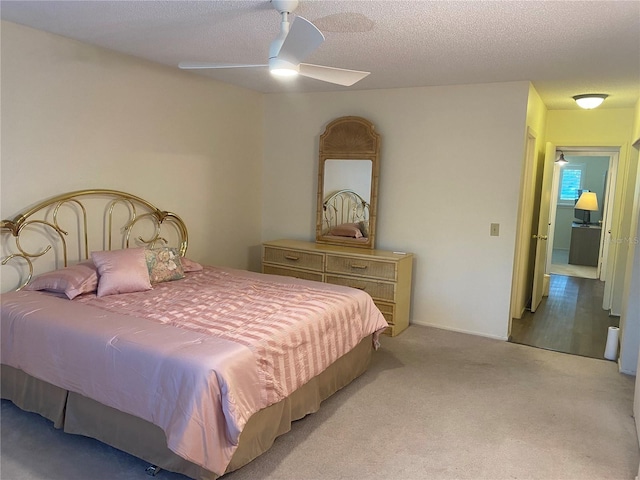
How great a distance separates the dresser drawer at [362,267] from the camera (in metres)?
4.42

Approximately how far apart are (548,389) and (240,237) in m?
3.40

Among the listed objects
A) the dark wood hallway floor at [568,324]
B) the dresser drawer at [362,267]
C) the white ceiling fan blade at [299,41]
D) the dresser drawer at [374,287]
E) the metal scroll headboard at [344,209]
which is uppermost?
the white ceiling fan blade at [299,41]

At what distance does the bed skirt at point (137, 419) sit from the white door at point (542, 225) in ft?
11.5

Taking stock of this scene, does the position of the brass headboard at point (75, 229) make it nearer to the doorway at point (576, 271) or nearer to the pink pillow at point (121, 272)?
the pink pillow at point (121, 272)

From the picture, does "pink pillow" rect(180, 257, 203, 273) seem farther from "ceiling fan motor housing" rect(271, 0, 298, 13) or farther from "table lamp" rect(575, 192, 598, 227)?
"table lamp" rect(575, 192, 598, 227)

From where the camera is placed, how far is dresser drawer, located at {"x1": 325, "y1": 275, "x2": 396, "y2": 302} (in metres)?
4.43

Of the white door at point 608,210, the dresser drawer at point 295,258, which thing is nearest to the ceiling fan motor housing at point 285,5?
the dresser drawer at point 295,258

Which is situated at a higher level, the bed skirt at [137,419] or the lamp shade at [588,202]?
the lamp shade at [588,202]

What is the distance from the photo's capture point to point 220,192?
4977 millimetres

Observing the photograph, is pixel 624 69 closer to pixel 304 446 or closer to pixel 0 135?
pixel 304 446

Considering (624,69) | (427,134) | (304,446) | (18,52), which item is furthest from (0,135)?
(624,69)

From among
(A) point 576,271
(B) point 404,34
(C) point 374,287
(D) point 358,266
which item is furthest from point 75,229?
(A) point 576,271

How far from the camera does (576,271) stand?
8.50 m

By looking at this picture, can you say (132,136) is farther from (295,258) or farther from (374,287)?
(374,287)
